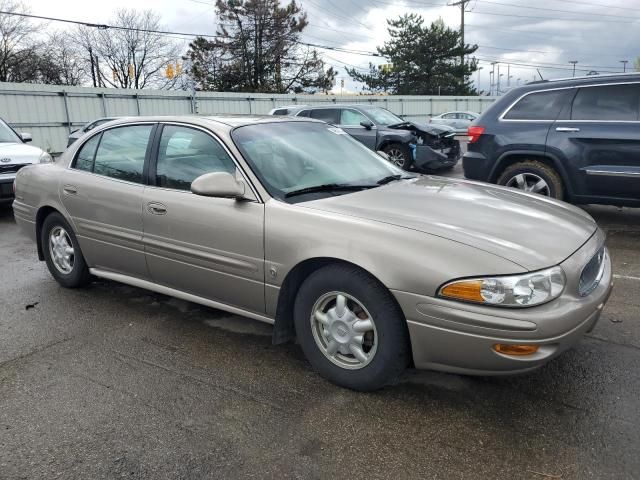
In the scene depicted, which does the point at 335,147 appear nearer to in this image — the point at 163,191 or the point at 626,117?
the point at 163,191

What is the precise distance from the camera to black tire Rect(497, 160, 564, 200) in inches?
253

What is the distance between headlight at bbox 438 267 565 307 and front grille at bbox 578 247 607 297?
30 cm

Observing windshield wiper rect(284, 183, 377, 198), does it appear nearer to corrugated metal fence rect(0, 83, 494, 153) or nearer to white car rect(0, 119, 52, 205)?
white car rect(0, 119, 52, 205)

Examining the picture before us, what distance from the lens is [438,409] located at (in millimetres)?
2809

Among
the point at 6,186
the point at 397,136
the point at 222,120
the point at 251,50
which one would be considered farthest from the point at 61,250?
the point at 251,50

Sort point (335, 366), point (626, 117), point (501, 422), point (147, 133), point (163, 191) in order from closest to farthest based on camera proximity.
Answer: point (501, 422) → point (335, 366) → point (163, 191) → point (147, 133) → point (626, 117)

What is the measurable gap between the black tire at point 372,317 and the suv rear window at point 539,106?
484 centimetres

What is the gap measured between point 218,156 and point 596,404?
2652 millimetres

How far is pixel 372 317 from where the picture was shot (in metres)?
2.76

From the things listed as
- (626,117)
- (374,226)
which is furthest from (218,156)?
(626,117)

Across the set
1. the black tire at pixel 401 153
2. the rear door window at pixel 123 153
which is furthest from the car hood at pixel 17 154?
the black tire at pixel 401 153

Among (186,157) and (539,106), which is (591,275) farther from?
(539,106)

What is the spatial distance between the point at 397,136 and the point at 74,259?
8229 millimetres

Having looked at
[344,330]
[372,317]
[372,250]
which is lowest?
[344,330]
